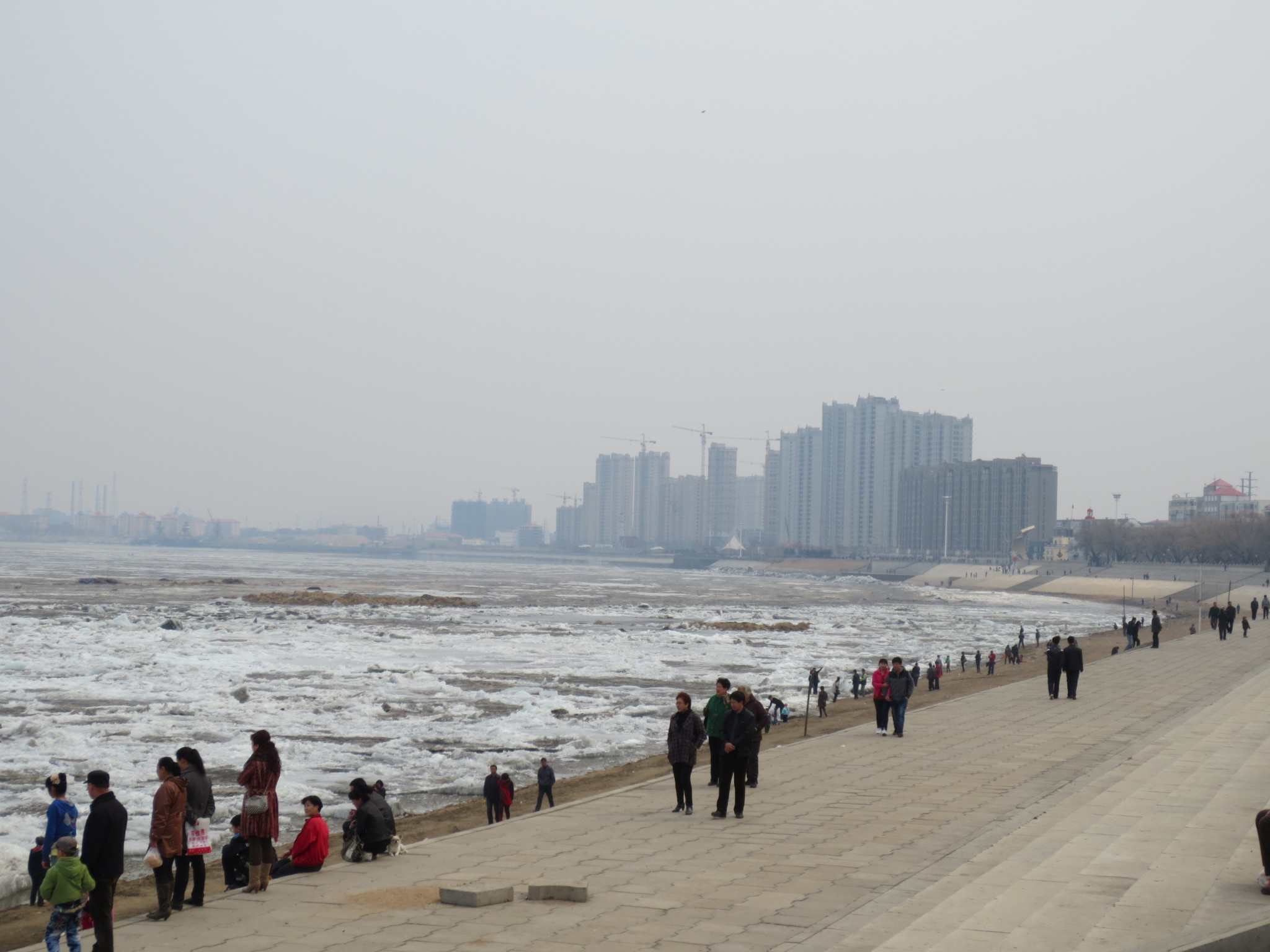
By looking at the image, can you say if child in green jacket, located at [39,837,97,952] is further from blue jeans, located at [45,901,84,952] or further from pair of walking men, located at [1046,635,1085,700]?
pair of walking men, located at [1046,635,1085,700]

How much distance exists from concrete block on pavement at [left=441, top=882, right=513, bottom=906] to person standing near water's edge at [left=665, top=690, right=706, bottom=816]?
3.28 m

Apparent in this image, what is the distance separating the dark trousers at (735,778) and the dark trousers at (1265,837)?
4691mm

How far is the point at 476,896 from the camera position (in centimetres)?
846

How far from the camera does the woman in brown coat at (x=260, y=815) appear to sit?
9.12 metres

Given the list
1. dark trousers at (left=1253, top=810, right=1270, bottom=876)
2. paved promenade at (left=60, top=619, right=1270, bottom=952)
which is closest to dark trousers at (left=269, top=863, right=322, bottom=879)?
paved promenade at (left=60, top=619, right=1270, bottom=952)

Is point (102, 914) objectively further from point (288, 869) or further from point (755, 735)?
point (755, 735)

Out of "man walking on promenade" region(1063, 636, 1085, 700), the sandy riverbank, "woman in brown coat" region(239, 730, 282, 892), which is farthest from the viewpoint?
"man walking on promenade" region(1063, 636, 1085, 700)

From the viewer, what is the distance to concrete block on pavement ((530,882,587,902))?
859 centimetres

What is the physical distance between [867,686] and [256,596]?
53578 mm

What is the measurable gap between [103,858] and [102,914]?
0.33m

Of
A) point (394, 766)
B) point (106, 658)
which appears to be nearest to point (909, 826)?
point (394, 766)

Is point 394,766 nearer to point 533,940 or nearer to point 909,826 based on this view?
point 909,826

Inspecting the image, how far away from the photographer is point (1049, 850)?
9945mm

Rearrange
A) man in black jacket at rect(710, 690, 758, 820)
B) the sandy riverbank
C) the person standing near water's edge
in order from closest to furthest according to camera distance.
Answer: the sandy riverbank
man in black jacket at rect(710, 690, 758, 820)
the person standing near water's edge
